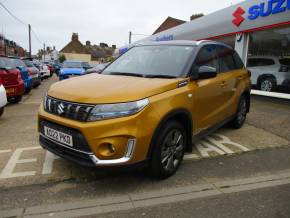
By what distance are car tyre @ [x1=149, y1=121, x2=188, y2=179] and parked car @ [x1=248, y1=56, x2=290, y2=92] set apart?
26.9ft

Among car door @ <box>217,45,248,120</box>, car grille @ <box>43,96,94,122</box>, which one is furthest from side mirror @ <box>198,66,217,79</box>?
car grille @ <box>43,96,94,122</box>

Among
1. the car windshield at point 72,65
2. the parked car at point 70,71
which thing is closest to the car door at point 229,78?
the parked car at point 70,71

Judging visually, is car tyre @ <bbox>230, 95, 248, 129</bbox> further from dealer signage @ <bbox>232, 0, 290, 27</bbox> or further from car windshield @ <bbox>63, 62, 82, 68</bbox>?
car windshield @ <bbox>63, 62, 82, 68</bbox>

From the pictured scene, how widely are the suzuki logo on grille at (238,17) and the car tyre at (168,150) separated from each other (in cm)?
902

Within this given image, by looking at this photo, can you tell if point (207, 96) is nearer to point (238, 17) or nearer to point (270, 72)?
point (270, 72)

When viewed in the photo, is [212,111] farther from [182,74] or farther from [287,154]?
[287,154]

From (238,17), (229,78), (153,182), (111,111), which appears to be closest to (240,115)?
(229,78)

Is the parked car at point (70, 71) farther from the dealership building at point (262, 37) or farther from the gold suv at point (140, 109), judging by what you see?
the gold suv at point (140, 109)

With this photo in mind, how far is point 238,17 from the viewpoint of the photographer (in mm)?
11703

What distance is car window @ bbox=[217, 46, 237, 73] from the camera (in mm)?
5222

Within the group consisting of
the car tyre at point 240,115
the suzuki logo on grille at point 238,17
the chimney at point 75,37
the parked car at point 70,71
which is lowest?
the car tyre at point 240,115

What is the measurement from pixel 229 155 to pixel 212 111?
0.78m

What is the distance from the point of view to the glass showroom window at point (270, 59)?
10789 mm

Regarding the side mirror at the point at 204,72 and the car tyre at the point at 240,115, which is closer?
the side mirror at the point at 204,72
